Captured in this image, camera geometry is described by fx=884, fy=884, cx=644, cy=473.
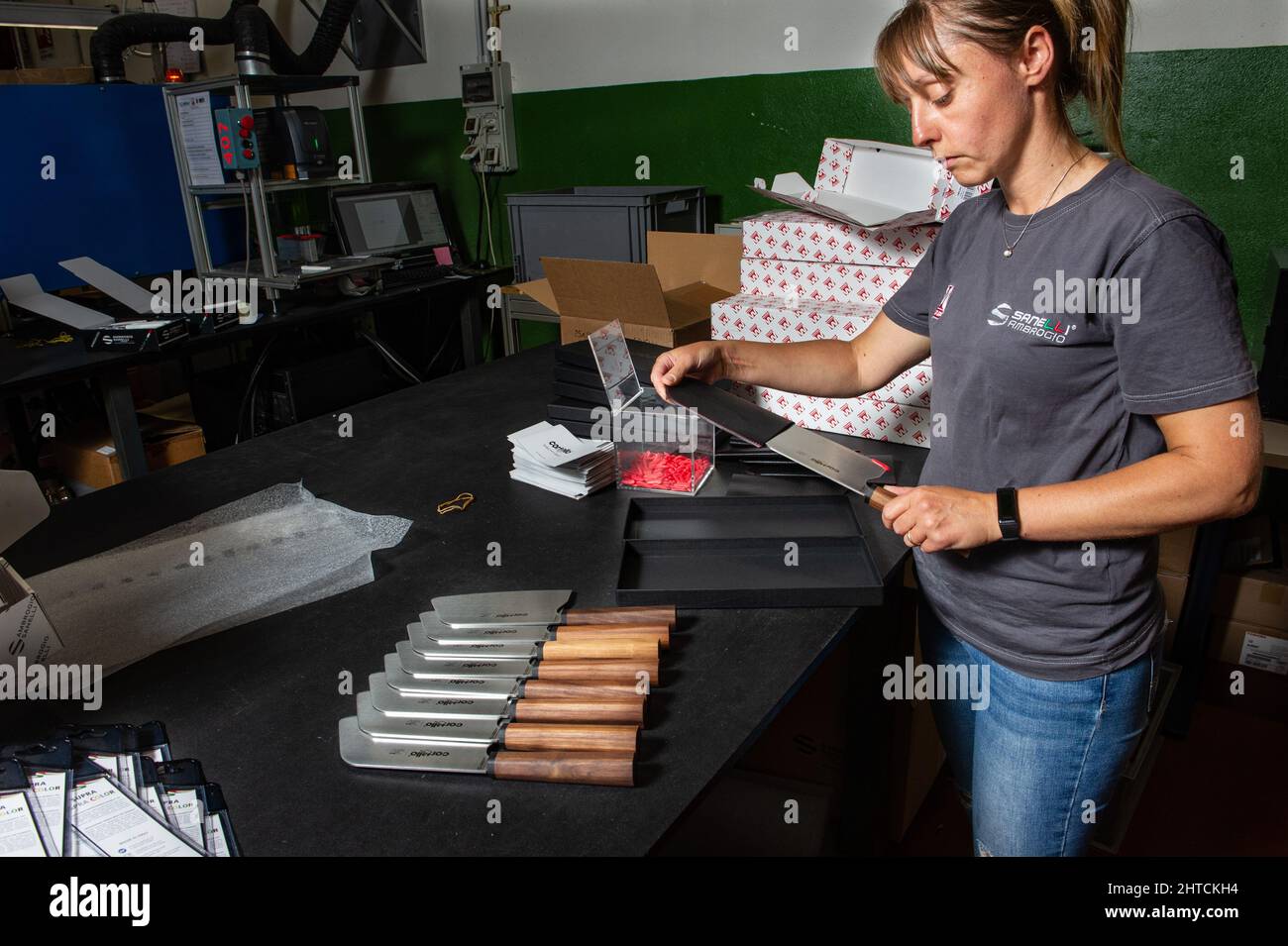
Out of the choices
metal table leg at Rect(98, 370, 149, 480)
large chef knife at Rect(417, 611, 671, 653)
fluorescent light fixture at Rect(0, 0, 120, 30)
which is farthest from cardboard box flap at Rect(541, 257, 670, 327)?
fluorescent light fixture at Rect(0, 0, 120, 30)

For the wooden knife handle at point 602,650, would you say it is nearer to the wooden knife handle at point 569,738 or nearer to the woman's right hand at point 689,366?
the wooden knife handle at point 569,738

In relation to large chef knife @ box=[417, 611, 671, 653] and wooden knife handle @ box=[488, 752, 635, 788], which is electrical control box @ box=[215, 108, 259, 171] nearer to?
large chef knife @ box=[417, 611, 671, 653]

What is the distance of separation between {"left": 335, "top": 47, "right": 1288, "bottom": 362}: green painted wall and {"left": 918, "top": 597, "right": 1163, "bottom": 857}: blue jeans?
74 centimetres

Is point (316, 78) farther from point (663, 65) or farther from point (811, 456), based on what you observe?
point (811, 456)

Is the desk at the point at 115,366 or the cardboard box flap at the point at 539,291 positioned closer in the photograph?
the cardboard box flap at the point at 539,291

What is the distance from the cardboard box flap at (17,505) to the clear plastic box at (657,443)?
0.86m

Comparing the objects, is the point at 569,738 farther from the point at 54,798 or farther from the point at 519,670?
the point at 54,798

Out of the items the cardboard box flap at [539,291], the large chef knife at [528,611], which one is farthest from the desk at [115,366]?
the large chef knife at [528,611]

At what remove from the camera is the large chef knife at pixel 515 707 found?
100cm

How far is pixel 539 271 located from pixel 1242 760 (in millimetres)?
2647

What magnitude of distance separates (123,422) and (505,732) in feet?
7.64

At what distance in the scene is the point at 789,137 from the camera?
119 inches

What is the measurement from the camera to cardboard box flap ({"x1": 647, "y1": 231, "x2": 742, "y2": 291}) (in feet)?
7.82

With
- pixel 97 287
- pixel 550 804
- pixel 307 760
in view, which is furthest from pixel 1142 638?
pixel 97 287
